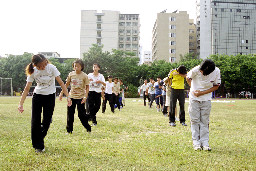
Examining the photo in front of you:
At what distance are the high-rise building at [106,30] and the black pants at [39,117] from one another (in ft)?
239

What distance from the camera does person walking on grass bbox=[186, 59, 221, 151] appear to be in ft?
15.6

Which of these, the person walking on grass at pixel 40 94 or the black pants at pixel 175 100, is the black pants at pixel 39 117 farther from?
the black pants at pixel 175 100

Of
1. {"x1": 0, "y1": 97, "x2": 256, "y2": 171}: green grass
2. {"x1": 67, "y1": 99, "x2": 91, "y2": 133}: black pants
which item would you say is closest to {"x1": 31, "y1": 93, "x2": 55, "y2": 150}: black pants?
{"x1": 0, "y1": 97, "x2": 256, "y2": 171}: green grass

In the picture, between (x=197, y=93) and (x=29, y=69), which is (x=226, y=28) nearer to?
(x=197, y=93)

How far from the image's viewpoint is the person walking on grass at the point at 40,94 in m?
4.50

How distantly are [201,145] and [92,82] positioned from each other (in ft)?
14.1

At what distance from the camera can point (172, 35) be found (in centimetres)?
7438

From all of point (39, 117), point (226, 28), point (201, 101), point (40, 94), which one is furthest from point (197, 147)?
point (226, 28)

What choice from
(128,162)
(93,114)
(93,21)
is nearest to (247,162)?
(128,162)

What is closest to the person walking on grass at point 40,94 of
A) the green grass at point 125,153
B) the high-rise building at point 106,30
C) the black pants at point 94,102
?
the green grass at point 125,153

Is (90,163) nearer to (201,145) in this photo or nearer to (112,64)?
(201,145)

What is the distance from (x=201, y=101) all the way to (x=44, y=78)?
2.88 metres

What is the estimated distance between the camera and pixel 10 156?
4.13 metres

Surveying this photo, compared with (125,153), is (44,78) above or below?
above
